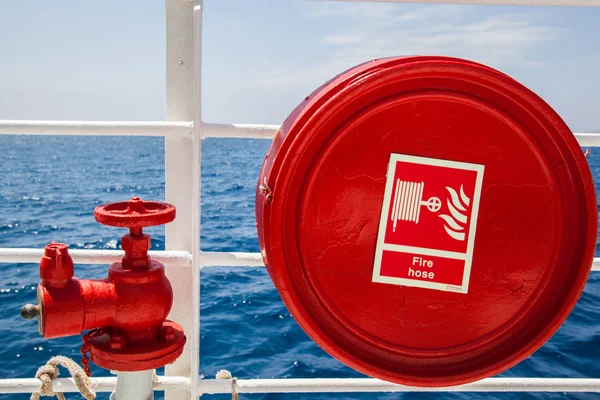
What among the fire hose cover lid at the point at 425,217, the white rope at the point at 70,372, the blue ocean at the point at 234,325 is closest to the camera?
the fire hose cover lid at the point at 425,217

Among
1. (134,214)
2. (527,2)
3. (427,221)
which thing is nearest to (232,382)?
(134,214)

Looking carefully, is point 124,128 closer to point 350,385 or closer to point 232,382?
point 232,382

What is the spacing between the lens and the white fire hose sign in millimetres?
1023

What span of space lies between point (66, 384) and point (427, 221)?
93 cm

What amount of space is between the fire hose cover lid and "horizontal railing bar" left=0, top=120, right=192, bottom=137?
0.29m

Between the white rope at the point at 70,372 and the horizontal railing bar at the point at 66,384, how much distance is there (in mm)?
13

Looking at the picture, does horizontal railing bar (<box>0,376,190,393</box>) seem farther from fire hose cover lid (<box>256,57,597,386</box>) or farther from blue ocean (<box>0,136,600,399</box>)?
blue ocean (<box>0,136,600,399</box>)

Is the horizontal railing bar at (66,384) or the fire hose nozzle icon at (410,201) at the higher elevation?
the fire hose nozzle icon at (410,201)

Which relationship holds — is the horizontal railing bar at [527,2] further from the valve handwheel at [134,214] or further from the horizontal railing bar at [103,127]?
the valve handwheel at [134,214]

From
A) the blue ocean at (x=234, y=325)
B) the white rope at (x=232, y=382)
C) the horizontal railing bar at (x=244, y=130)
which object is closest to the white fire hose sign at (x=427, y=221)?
the horizontal railing bar at (x=244, y=130)

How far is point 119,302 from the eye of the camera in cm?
108

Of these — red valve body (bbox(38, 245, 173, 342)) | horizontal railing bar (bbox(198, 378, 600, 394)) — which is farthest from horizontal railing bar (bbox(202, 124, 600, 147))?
horizontal railing bar (bbox(198, 378, 600, 394))

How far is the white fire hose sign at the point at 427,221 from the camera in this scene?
3.36 feet

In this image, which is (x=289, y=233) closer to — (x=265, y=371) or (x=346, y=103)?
(x=346, y=103)
